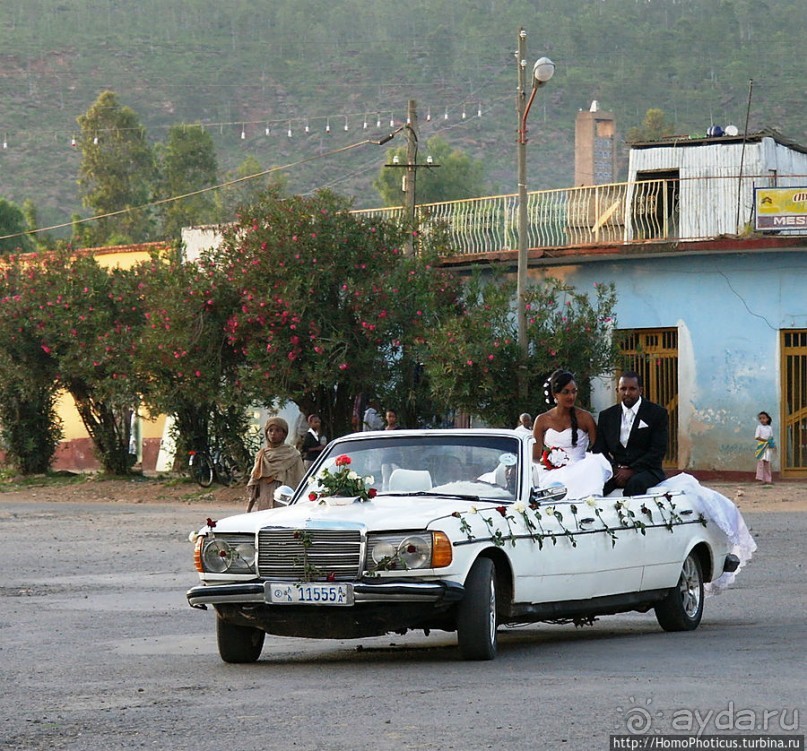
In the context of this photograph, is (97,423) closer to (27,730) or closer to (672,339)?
(672,339)

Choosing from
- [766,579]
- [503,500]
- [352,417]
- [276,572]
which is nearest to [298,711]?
[276,572]

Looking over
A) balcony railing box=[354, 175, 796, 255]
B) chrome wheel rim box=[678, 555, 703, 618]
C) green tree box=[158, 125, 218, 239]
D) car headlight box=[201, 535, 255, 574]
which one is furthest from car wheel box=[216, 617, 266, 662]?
green tree box=[158, 125, 218, 239]

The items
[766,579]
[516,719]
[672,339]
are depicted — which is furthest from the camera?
[672,339]

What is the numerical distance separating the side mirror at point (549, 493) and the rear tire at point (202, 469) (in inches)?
928

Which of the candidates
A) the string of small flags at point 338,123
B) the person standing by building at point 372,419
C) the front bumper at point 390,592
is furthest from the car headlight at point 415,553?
the string of small flags at point 338,123

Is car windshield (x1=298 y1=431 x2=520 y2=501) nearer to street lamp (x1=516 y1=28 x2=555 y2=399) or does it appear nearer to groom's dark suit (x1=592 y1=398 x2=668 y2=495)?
groom's dark suit (x1=592 y1=398 x2=668 y2=495)

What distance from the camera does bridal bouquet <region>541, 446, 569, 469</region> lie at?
13.2 meters

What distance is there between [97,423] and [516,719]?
103 ft

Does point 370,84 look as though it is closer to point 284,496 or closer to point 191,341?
point 191,341

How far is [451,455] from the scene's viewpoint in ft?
38.0

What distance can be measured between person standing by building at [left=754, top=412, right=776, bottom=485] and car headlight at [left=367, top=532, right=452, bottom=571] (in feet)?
78.3

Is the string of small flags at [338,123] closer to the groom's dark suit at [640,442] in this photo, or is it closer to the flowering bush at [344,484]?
the groom's dark suit at [640,442]

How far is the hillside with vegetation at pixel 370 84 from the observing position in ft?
513

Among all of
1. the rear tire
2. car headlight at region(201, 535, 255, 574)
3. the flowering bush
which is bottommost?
the rear tire
